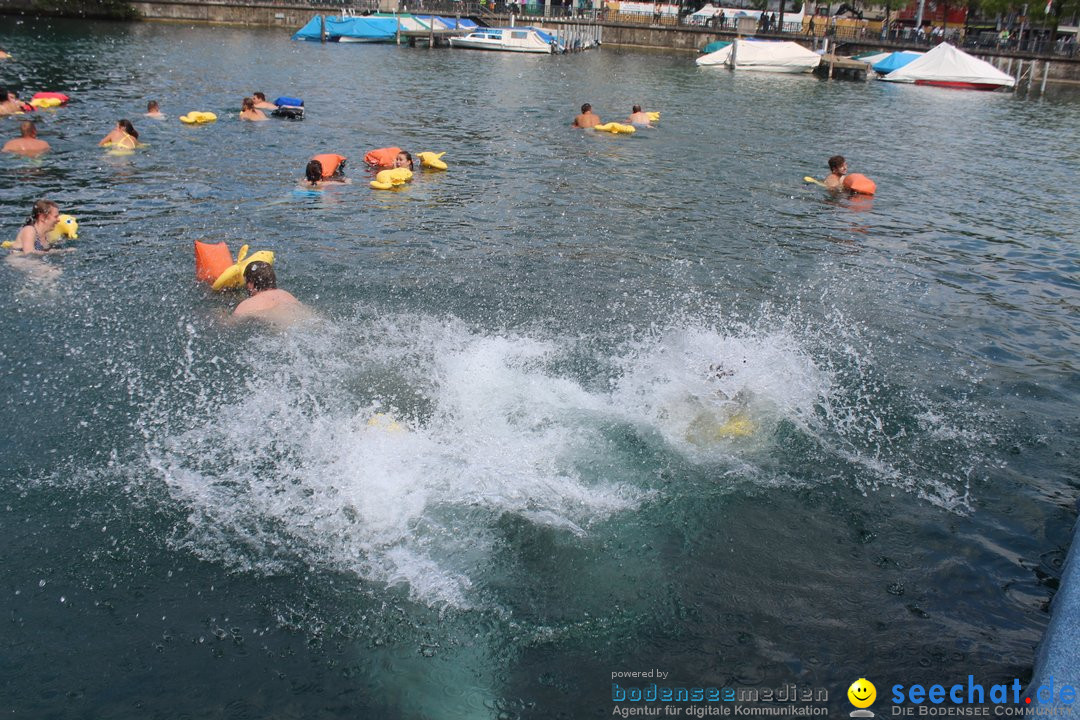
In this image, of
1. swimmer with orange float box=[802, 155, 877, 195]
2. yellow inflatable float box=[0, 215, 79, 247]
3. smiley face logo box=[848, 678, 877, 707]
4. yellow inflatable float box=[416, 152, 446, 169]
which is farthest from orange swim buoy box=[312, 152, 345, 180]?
smiley face logo box=[848, 678, 877, 707]

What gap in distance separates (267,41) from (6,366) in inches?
1734

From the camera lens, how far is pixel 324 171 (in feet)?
49.5

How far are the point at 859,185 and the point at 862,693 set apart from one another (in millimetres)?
13956

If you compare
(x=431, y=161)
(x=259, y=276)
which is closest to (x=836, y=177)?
(x=431, y=161)

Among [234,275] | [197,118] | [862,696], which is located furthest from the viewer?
[197,118]

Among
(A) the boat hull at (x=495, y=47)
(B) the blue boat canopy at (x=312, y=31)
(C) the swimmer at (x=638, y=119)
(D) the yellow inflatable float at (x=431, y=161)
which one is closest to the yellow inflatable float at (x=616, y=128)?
(C) the swimmer at (x=638, y=119)

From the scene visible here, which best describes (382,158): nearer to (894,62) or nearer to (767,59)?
(767,59)

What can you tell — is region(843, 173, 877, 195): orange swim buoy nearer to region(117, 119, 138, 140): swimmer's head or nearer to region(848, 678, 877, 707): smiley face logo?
region(848, 678, 877, 707): smiley face logo

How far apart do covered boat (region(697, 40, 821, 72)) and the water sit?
37215mm

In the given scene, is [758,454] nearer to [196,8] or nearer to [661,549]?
[661,549]

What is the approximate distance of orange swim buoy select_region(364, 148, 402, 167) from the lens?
16.5 metres

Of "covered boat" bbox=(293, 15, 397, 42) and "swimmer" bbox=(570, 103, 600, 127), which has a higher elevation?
"covered boat" bbox=(293, 15, 397, 42)

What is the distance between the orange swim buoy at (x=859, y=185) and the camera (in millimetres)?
16547

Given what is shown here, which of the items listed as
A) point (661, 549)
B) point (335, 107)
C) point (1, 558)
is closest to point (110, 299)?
point (1, 558)
